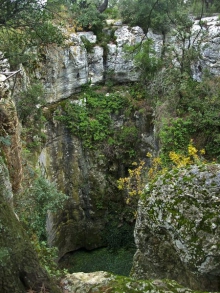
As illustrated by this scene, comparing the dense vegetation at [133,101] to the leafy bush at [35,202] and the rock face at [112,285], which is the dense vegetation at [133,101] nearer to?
the leafy bush at [35,202]

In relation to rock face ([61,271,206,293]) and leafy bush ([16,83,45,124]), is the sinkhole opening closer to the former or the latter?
leafy bush ([16,83,45,124])

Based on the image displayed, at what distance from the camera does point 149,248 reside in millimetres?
6090

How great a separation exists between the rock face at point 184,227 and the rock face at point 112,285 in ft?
3.91

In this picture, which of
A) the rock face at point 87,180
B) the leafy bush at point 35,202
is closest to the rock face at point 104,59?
the rock face at point 87,180

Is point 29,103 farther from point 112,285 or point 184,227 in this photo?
point 112,285

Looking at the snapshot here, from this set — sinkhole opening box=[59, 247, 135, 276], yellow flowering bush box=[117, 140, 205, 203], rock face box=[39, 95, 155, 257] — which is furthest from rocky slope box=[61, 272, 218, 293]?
rock face box=[39, 95, 155, 257]

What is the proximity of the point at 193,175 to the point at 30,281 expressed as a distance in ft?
11.4

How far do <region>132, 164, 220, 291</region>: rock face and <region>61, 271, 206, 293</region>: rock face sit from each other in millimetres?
1190

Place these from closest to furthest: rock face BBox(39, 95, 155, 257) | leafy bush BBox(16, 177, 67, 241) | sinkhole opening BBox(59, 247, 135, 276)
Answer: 1. leafy bush BBox(16, 177, 67, 241)
2. sinkhole opening BBox(59, 247, 135, 276)
3. rock face BBox(39, 95, 155, 257)

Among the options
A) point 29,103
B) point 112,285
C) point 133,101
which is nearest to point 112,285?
point 112,285

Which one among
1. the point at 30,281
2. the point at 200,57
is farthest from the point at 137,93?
the point at 30,281

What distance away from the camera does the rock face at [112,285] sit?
3727 mm

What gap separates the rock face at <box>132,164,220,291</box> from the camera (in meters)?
4.98

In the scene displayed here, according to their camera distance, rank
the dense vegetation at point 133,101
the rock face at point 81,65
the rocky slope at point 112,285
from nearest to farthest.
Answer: the rocky slope at point 112,285 < the dense vegetation at point 133,101 < the rock face at point 81,65
